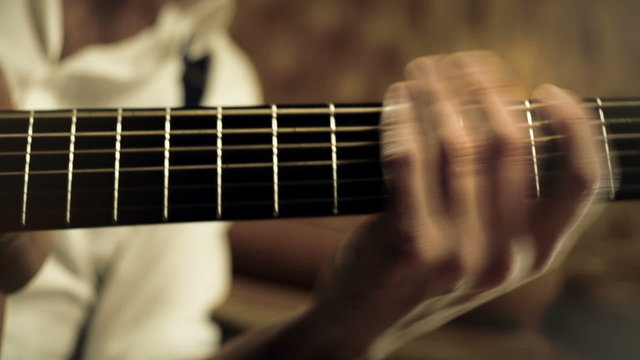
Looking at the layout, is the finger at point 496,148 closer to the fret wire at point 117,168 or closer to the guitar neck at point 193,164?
the guitar neck at point 193,164

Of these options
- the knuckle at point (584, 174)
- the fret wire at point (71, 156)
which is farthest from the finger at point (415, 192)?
the fret wire at point (71, 156)

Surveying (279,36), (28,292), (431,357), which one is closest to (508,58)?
(279,36)

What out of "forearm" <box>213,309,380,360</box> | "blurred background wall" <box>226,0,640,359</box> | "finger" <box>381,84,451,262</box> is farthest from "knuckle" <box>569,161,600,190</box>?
"blurred background wall" <box>226,0,640,359</box>

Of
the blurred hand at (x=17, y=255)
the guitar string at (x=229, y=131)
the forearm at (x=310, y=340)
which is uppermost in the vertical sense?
the guitar string at (x=229, y=131)

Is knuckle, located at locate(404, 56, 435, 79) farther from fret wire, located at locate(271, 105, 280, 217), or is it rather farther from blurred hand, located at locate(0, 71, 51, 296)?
blurred hand, located at locate(0, 71, 51, 296)

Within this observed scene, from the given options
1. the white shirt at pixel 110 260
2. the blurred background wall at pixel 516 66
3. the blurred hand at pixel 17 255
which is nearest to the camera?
the blurred hand at pixel 17 255

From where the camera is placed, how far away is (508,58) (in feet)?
3.81

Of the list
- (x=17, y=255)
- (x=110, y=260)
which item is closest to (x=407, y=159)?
(x=17, y=255)

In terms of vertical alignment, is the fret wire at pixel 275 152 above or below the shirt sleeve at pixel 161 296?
above

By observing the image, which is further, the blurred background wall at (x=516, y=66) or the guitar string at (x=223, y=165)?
the blurred background wall at (x=516, y=66)

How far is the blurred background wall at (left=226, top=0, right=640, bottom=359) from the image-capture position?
84 centimetres

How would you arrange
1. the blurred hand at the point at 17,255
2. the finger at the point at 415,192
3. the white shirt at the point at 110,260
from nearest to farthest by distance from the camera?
the finger at the point at 415,192 → the blurred hand at the point at 17,255 → the white shirt at the point at 110,260

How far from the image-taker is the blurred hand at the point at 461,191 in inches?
12.0

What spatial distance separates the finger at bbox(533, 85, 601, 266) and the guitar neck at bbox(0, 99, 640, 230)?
12 millimetres
